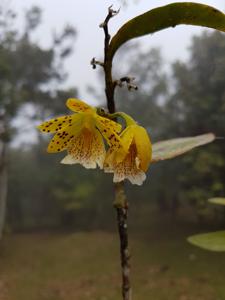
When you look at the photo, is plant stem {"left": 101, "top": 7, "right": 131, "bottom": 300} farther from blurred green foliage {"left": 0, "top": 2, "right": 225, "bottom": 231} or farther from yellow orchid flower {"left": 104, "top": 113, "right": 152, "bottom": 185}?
blurred green foliage {"left": 0, "top": 2, "right": 225, "bottom": 231}

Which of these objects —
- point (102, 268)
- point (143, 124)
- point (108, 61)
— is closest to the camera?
point (108, 61)

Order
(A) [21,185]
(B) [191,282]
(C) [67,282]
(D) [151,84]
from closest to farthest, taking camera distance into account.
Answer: (B) [191,282] < (C) [67,282] < (D) [151,84] < (A) [21,185]

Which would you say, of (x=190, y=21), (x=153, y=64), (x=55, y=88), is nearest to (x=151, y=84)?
(x=153, y=64)

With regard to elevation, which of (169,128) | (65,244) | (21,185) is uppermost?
(169,128)

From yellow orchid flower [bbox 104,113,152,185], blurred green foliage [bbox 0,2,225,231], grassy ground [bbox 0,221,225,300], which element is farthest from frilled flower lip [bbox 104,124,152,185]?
blurred green foliage [bbox 0,2,225,231]

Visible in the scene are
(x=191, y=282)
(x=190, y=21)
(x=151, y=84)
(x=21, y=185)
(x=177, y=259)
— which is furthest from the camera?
(x=21, y=185)

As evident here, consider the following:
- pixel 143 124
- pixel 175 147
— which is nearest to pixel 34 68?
pixel 143 124

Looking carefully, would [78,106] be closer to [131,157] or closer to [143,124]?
[131,157]

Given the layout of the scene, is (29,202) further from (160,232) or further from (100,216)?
(160,232)
